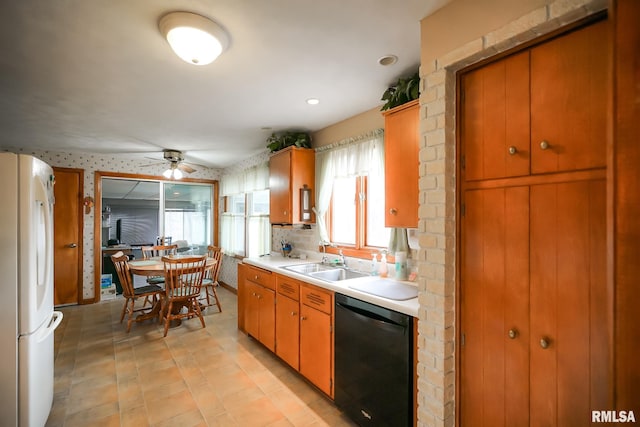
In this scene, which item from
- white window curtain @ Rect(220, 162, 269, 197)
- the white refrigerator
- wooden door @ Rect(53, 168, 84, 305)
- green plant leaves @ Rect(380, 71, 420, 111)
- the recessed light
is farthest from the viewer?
wooden door @ Rect(53, 168, 84, 305)

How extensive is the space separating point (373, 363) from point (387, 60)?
6.39 ft

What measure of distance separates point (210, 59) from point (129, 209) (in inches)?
181

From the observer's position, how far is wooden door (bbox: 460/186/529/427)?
127 centimetres

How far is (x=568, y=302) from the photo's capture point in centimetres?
114

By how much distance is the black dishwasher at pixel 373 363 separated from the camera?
5.39ft

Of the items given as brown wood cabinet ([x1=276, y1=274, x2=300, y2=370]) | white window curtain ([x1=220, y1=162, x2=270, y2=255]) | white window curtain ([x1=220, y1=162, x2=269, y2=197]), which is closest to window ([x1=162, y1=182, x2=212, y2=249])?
white window curtain ([x1=220, y1=162, x2=270, y2=255])

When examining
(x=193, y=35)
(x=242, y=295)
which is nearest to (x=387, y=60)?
(x=193, y=35)

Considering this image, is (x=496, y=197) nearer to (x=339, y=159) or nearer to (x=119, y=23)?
(x=339, y=159)

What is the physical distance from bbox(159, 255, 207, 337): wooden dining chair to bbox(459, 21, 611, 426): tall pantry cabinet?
3.09m

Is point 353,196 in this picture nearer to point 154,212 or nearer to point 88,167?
point 154,212

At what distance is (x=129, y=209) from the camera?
5.29 m

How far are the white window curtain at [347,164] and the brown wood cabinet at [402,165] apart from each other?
0.44m

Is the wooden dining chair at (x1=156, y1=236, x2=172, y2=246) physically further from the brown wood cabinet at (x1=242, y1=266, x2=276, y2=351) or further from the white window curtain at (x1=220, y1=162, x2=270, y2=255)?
the brown wood cabinet at (x1=242, y1=266, x2=276, y2=351)

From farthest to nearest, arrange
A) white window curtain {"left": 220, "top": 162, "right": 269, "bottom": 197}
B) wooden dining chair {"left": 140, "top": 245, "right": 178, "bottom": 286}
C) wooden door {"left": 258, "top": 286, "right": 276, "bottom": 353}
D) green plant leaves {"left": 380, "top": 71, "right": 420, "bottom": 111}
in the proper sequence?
white window curtain {"left": 220, "top": 162, "right": 269, "bottom": 197}
wooden dining chair {"left": 140, "top": 245, "right": 178, "bottom": 286}
wooden door {"left": 258, "top": 286, "right": 276, "bottom": 353}
green plant leaves {"left": 380, "top": 71, "right": 420, "bottom": 111}
